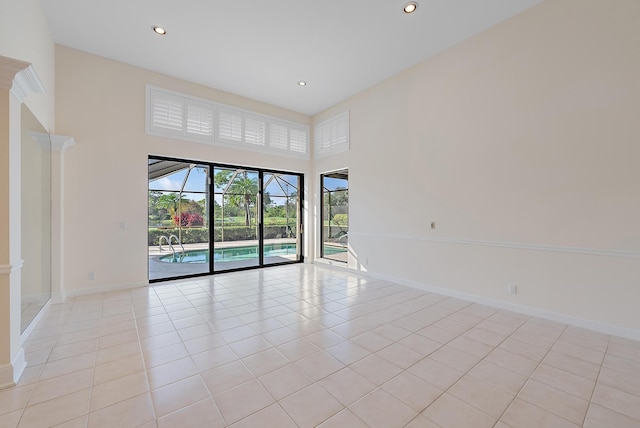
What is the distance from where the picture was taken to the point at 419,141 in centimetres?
454

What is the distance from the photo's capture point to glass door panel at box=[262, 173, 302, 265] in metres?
6.39

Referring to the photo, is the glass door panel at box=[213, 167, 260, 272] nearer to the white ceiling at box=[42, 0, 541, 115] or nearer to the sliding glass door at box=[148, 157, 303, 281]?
the sliding glass door at box=[148, 157, 303, 281]

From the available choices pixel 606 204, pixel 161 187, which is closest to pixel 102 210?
pixel 161 187

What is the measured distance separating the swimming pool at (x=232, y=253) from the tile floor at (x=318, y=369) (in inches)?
84.8

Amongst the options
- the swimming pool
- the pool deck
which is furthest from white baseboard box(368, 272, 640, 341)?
the pool deck

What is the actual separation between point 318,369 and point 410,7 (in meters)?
4.12

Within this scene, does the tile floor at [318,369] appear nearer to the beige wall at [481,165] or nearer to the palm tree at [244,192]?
the beige wall at [481,165]

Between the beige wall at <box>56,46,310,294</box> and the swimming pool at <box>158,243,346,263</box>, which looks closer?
the beige wall at <box>56,46,310,294</box>

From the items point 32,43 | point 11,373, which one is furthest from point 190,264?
point 32,43

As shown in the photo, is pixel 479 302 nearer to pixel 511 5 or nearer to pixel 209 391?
pixel 209 391

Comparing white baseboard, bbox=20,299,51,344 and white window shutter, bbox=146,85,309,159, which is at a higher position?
white window shutter, bbox=146,85,309,159

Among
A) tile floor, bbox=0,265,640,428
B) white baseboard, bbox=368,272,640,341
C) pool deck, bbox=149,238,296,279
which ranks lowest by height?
tile floor, bbox=0,265,640,428

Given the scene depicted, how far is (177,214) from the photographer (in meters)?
5.29

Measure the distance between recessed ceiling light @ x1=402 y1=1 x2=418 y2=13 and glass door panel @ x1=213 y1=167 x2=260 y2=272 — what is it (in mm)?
4159
